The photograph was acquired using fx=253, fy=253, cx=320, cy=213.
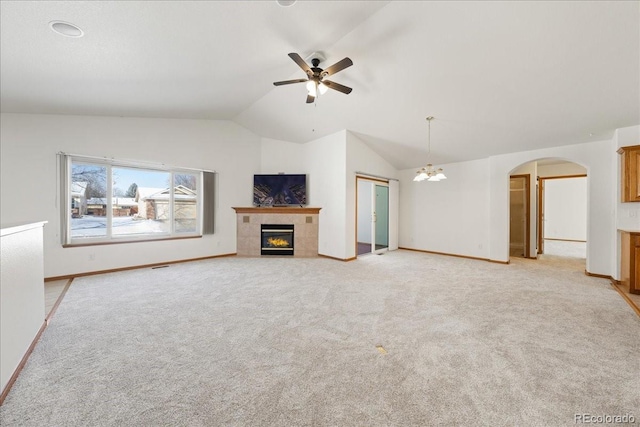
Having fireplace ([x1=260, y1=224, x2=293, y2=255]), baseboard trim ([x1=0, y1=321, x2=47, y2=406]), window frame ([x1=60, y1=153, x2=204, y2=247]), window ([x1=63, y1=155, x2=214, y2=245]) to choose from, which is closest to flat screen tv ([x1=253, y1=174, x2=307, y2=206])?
fireplace ([x1=260, y1=224, x2=293, y2=255])

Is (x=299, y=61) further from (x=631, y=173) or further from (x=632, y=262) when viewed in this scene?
(x=632, y=262)

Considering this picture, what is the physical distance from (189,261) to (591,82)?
7.60 m

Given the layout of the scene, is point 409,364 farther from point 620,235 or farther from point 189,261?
point 189,261

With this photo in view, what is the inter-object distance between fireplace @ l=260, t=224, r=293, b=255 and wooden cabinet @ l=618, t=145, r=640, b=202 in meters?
6.28

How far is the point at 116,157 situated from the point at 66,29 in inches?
121

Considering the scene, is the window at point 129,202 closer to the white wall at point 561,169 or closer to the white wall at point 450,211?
the white wall at point 450,211

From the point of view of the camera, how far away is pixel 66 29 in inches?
96.3

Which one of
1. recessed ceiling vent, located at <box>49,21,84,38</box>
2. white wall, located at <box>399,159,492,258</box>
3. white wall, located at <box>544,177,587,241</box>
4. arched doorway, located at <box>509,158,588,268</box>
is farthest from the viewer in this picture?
white wall, located at <box>544,177,587,241</box>

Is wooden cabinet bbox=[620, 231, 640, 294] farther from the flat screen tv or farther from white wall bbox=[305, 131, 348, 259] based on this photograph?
the flat screen tv

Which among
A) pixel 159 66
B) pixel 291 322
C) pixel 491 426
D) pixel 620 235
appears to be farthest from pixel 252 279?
pixel 620 235

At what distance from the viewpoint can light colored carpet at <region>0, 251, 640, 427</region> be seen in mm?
1581

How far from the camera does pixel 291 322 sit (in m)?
2.79

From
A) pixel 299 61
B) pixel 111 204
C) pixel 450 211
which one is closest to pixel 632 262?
pixel 450 211

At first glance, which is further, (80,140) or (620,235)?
(80,140)
